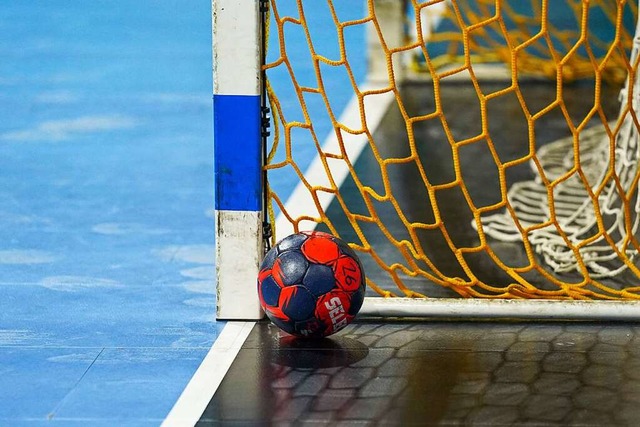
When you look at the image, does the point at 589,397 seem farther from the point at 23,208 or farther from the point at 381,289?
the point at 23,208

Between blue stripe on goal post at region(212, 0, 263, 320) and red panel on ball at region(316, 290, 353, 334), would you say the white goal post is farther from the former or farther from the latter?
red panel on ball at region(316, 290, 353, 334)

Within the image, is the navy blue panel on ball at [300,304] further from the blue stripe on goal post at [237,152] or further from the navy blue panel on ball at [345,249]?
the blue stripe on goal post at [237,152]

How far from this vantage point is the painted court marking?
324 centimetres

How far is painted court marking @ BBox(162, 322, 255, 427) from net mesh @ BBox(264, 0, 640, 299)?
48 centimetres

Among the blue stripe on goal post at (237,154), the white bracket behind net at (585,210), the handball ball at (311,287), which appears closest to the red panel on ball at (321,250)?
the handball ball at (311,287)

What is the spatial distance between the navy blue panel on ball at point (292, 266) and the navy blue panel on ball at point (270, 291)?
0.12 ft

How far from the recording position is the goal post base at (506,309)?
3.97 meters

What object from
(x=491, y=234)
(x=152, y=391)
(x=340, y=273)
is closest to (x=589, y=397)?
(x=340, y=273)

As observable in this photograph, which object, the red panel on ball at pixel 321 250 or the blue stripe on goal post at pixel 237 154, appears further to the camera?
the blue stripe on goal post at pixel 237 154

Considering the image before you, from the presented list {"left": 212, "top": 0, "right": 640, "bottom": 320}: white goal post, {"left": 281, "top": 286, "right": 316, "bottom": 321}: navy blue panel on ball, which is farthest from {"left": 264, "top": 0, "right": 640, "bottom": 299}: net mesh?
{"left": 281, "top": 286, "right": 316, "bottom": 321}: navy blue panel on ball

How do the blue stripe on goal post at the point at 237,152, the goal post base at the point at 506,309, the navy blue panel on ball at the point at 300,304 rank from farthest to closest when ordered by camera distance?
the goal post base at the point at 506,309 → the blue stripe on goal post at the point at 237,152 → the navy blue panel on ball at the point at 300,304

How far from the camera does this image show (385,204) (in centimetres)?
539

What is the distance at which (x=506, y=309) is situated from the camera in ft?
13.1

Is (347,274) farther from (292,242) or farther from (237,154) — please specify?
(237,154)
